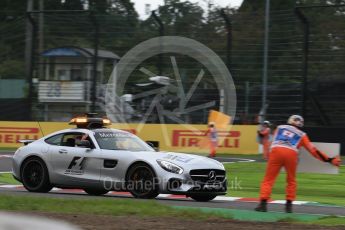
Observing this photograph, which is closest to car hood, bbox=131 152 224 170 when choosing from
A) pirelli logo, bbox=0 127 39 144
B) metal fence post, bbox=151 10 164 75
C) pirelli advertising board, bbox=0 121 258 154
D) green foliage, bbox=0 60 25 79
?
pirelli advertising board, bbox=0 121 258 154

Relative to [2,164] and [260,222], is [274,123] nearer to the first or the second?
[2,164]

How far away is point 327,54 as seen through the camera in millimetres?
28703

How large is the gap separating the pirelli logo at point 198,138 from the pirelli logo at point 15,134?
6005 mm

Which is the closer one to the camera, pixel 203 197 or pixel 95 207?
pixel 95 207

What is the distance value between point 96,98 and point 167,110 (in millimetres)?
3209

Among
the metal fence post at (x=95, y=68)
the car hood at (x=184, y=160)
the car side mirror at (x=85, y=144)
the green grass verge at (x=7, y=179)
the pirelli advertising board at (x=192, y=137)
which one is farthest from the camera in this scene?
the metal fence post at (x=95, y=68)

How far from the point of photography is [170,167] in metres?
13.7

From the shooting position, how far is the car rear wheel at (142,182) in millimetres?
13766

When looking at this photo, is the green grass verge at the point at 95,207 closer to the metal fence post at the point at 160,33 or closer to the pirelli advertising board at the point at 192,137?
the pirelli advertising board at the point at 192,137

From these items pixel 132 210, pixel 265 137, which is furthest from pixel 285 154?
pixel 265 137

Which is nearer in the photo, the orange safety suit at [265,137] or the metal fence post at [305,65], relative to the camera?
the orange safety suit at [265,137]

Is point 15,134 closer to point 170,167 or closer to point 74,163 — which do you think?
point 74,163

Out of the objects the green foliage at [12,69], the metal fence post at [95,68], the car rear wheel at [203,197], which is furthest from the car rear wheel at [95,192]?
the green foliage at [12,69]

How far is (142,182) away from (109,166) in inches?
27.9
